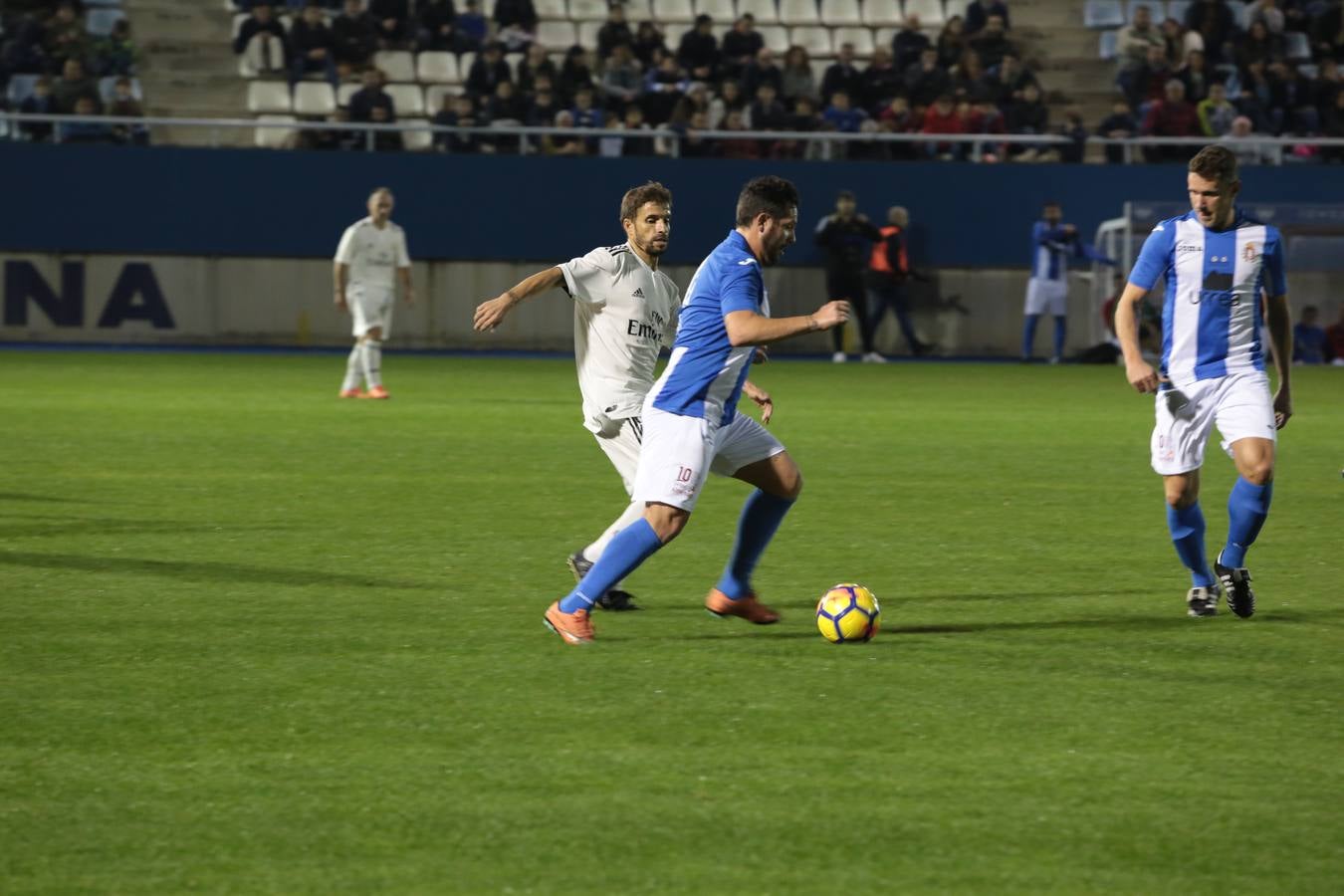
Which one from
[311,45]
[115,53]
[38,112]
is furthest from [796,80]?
[38,112]

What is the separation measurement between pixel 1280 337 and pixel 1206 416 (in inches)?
Answer: 21.8

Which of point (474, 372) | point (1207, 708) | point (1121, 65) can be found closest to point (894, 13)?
point (1121, 65)

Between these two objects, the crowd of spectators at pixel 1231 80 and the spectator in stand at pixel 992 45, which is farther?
the spectator in stand at pixel 992 45

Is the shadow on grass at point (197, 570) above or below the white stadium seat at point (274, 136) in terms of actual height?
below

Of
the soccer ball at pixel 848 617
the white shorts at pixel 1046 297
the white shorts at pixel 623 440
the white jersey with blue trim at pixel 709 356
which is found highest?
the white jersey with blue trim at pixel 709 356

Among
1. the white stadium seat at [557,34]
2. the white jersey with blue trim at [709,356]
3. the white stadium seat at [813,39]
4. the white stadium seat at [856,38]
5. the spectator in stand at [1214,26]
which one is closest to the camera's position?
the white jersey with blue trim at [709,356]

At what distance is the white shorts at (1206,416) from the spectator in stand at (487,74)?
2112 cm

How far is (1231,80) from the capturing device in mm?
30109

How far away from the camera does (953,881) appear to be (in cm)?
440

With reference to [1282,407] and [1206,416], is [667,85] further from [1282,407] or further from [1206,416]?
[1206,416]

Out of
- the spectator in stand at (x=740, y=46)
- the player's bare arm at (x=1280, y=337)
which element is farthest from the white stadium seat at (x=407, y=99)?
the player's bare arm at (x=1280, y=337)

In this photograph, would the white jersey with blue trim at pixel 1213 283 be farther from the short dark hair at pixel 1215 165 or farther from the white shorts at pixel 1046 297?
the white shorts at pixel 1046 297

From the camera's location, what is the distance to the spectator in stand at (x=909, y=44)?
2962cm

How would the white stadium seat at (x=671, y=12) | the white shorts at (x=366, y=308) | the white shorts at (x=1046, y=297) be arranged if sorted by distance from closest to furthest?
the white shorts at (x=366, y=308) < the white shorts at (x=1046, y=297) < the white stadium seat at (x=671, y=12)
